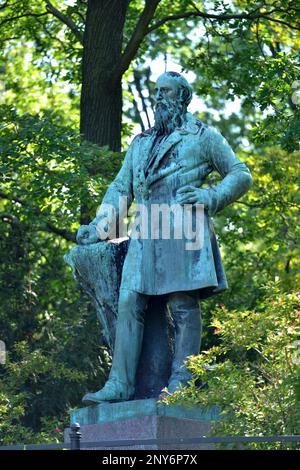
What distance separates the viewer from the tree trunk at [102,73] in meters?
17.3

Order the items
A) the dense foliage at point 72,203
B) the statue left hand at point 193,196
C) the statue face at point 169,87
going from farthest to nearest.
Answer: the dense foliage at point 72,203 < the statue face at point 169,87 < the statue left hand at point 193,196

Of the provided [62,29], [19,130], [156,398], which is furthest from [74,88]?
[156,398]

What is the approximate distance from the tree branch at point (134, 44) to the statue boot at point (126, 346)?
771cm

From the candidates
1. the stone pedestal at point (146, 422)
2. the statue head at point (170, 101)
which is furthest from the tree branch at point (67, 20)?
the stone pedestal at point (146, 422)

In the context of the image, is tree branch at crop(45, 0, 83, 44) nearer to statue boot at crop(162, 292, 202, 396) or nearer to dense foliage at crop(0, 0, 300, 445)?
dense foliage at crop(0, 0, 300, 445)

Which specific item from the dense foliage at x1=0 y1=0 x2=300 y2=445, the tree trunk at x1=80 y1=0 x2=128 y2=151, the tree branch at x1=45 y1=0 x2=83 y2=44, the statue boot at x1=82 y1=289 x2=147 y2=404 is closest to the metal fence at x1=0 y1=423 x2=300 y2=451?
the statue boot at x1=82 y1=289 x2=147 y2=404

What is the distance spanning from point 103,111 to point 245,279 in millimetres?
3109

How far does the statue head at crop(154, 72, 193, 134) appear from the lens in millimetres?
10164

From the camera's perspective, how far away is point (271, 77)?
16.6 m

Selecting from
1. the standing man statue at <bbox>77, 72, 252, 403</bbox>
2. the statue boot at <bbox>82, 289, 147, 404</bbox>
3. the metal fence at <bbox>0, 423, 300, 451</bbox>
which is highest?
the standing man statue at <bbox>77, 72, 252, 403</bbox>

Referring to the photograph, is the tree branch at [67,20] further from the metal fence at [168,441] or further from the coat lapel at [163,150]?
the metal fence at [168,441]

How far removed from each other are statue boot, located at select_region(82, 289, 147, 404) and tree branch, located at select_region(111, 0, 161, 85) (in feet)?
25.3

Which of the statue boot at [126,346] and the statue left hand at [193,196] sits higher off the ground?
the statue left hand at [193,196]
